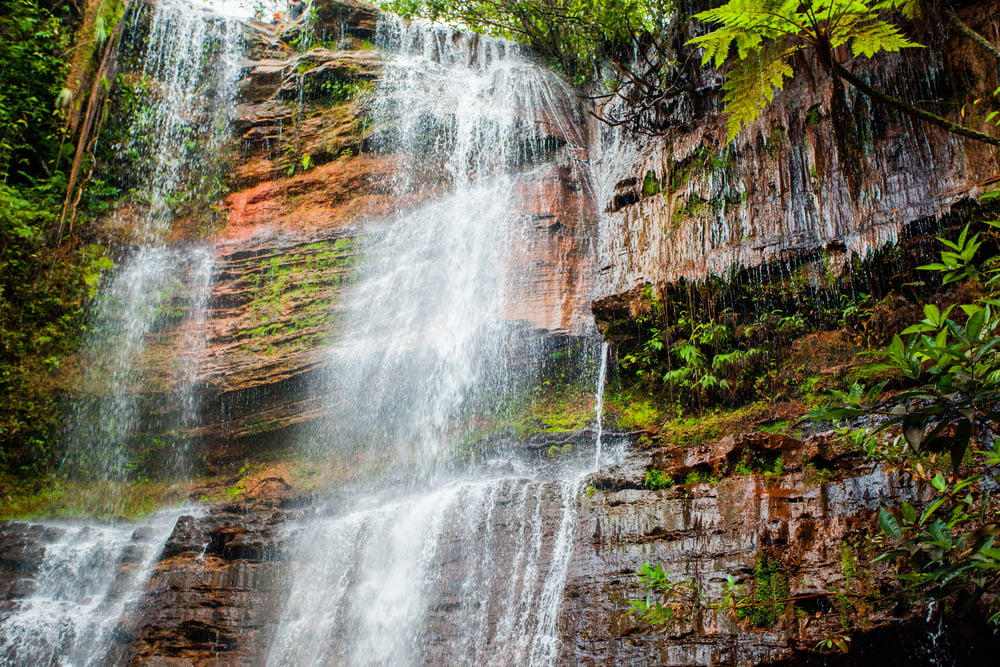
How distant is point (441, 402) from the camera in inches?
382

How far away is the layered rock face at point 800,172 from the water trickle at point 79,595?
6.71m

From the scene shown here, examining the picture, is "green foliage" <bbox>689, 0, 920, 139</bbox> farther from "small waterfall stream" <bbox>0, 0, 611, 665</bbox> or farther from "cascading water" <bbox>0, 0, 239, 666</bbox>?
"cascading water" <bbox>0, 0, 239, 666</bbox>

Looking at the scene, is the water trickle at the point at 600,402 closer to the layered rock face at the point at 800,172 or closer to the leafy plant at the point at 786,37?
the layered rock face at the point at 800,172

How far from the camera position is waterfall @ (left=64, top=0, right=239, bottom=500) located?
1016 cm

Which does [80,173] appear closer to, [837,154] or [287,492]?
[287,492]

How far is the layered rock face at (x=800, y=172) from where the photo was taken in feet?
23.3

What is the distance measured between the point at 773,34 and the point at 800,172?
4.49 m

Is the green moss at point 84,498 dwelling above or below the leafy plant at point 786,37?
below

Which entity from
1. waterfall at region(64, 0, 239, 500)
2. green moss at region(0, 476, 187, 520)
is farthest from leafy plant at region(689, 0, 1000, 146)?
green moss at region(0, 476, 187, 520)

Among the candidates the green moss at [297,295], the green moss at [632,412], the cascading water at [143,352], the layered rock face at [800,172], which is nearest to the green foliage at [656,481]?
the green moss at [632,412]

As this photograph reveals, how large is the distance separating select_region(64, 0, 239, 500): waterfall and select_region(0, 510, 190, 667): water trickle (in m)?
1.09

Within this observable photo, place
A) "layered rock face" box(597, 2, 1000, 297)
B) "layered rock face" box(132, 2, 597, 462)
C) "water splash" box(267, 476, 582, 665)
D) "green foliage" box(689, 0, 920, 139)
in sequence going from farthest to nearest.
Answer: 1. "layered rock face" box(132, 2, 597, 462)
2. "layered rock face" box(597, 2, 1000, 297)
3. "water splash" box(267, 476, 582, 665)
4. "green foliage" box(689, 0, 920, 139)

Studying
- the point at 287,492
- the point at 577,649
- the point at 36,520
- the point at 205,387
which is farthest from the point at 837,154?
the point at 36,520

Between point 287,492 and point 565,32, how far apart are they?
9050 millimetres
